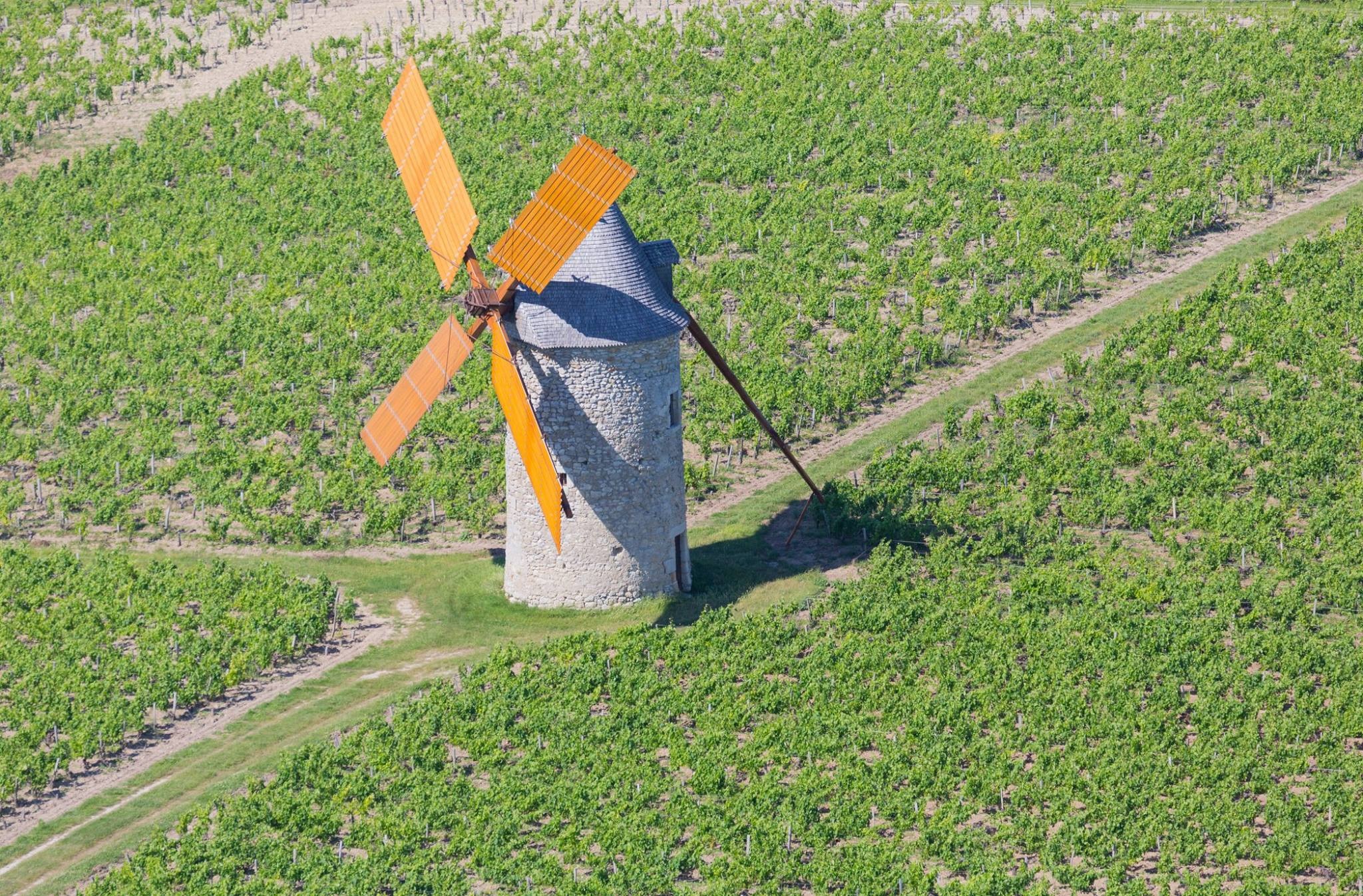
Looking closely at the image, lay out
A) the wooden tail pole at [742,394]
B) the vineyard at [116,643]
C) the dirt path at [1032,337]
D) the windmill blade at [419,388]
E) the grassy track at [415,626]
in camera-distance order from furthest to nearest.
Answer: the dirt path at [1032,337], the wooden tail pole at [742,394], the windmill blade at [419,388], the vineyard at [116,643], the grassy track at [415,626]

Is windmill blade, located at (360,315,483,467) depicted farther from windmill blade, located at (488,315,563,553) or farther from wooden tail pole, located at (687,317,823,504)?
wooden tail pole, located at (687,317,823,504)

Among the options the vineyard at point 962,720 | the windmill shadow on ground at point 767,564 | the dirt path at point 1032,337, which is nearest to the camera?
the vineyard at point 962,720

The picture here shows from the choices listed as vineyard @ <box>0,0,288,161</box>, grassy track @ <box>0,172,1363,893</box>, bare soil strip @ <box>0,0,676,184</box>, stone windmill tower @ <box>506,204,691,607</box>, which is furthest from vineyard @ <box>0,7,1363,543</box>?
stone windmill tower @ <box>506,204,691,607</box>

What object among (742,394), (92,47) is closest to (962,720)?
(742,394)

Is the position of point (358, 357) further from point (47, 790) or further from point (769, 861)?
point (769, 861)

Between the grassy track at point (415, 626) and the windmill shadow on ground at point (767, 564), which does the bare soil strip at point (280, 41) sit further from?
the windmill shadow on ground at point (767, 564)

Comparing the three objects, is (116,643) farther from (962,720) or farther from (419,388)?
(962,720)

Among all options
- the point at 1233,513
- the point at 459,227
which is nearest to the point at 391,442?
the point at 459,227

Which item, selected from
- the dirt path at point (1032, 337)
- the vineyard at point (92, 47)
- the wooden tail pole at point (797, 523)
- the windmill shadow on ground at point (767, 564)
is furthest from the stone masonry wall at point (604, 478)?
the vineyard at point (92, 47)
